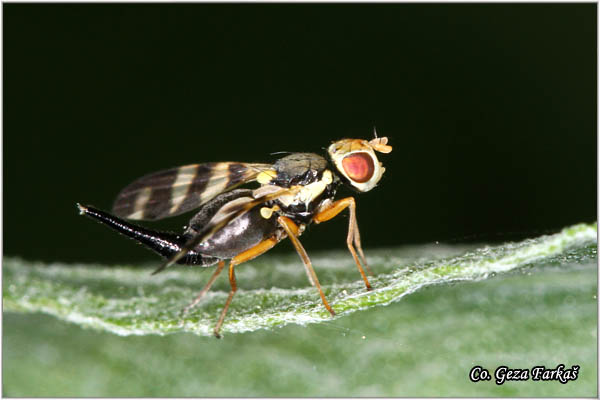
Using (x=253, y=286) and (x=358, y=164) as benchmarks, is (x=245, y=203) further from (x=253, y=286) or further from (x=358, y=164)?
(x=358, y=164)

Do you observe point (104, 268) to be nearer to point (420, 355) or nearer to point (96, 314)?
point (96, 314)

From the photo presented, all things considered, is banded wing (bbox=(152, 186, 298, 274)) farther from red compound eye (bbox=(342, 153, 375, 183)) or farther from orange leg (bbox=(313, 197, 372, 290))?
red compound eye (bbox=(342, 153, 375, 183))

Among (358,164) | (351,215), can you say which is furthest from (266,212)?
(358,164)

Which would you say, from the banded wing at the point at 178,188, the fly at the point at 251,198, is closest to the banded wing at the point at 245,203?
the fly at the point at 251,198

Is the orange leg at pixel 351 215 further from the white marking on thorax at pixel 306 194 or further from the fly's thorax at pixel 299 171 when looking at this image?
the fly's thorax at pixel 299 171

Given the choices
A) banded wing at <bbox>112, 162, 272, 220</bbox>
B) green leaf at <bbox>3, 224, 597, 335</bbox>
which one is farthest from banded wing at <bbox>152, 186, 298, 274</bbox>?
green leaf at <bbox>3, 224, 597, 335</bbox>

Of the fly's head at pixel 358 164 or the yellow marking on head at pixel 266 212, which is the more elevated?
the fly's head at pixel 358 164

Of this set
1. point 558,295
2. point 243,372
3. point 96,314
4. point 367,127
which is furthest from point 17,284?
point 367,127
